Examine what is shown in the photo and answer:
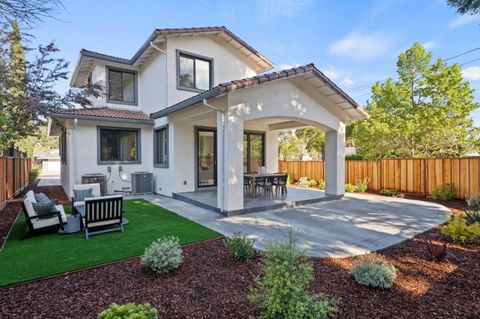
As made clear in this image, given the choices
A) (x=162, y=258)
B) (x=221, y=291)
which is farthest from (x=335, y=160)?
(x=162, y=258)

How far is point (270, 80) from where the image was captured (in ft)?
26.2

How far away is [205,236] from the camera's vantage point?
603 cm

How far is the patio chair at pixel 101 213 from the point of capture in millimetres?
5893

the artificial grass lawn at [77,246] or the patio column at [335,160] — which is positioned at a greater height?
the patio column at [335,160]

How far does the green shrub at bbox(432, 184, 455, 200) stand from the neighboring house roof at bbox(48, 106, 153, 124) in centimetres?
1287

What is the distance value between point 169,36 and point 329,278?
439 inches

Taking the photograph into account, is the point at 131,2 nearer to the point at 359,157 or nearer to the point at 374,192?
the point at 374,192

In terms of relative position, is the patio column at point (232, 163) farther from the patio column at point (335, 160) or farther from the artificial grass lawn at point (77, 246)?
the patio column at point (335, 160)

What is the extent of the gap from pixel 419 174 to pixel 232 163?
30.2ft

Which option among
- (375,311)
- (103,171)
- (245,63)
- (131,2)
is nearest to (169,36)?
(131,2)

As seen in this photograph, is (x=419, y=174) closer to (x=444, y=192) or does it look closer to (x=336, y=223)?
(x=444, y=192)

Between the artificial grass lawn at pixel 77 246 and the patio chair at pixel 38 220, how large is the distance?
0.18 m

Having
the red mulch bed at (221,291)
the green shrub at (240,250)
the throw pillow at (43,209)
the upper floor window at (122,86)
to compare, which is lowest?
the red mulch bed at (221,291)

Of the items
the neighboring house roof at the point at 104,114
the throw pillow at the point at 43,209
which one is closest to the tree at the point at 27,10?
the throw pillow at the point at 43,209
